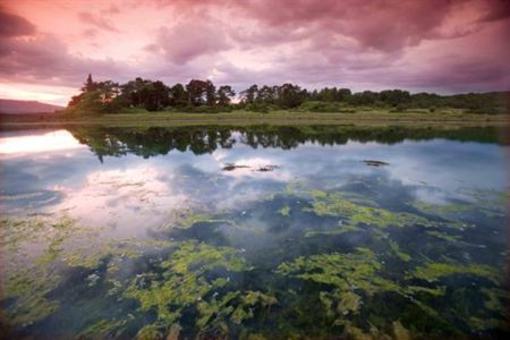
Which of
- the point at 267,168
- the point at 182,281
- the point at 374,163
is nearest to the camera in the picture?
the point at 182,281

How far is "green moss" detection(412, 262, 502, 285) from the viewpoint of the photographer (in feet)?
22.2

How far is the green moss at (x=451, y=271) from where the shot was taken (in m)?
6.77

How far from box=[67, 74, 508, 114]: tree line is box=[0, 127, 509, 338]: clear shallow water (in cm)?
7042

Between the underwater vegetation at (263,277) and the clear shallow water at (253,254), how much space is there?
3cm

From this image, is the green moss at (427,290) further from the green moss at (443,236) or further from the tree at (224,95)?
the tree at (224,95)

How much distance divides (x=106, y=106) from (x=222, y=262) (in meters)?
78.2

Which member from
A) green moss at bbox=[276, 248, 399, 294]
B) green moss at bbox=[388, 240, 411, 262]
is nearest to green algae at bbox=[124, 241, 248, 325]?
green moss at bbox=[276, 248, 399, 294]

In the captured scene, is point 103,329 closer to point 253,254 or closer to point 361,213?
point 253,254

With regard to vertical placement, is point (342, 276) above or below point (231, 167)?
below

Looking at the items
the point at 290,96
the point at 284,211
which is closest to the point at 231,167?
the point at 284,211

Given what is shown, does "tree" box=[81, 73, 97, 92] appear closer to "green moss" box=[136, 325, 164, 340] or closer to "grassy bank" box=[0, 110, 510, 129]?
"grassy bank" box=[0, 110, 510, 129]

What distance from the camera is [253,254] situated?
7.77 meters

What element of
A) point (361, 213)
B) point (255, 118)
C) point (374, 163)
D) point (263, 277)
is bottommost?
point (263, 277)

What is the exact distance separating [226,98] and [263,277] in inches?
3919
